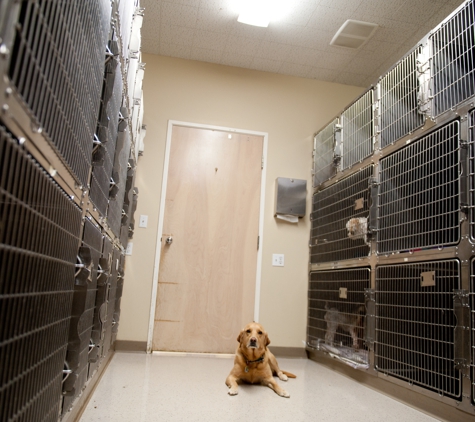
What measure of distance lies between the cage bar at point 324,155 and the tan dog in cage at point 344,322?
52.8 inches

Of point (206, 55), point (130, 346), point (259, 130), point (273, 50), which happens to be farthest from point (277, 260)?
point (206, 55)

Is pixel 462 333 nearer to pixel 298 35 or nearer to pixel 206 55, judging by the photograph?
pixel 298 35

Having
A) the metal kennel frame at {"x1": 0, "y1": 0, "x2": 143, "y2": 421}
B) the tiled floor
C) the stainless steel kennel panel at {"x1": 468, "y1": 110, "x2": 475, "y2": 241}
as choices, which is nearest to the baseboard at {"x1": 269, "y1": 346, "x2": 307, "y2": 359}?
the tiled floor

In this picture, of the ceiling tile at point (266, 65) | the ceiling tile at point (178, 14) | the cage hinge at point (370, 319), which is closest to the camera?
the cage hinge at point (370, 319)

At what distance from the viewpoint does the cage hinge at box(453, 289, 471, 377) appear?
2.00 metres

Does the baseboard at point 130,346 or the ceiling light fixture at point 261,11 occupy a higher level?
the ceiling light fixture at point 261,11

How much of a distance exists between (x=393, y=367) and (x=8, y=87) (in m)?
2.74

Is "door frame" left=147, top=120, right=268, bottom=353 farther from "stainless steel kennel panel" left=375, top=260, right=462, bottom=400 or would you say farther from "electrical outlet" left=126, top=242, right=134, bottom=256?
"stainless steel kennel panel" left=375, top=260, right=462, bottom=400

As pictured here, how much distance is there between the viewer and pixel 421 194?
255cm

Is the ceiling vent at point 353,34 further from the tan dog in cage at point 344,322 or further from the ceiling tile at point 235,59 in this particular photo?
the tan dog in cage at point 344,322

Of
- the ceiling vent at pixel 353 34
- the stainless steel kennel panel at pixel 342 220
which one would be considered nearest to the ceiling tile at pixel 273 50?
the ceiling vent at pixel 353 34

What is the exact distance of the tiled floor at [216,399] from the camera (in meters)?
2.13

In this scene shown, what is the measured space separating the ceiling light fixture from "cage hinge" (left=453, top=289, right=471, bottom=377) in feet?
9.20

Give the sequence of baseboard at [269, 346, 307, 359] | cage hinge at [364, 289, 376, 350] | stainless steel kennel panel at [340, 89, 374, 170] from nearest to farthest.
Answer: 1. cage hinge at [364, 289, 376, 350]
2. stainless steel kennel panel at [340, 89, 374, 170]
3. baseboard at [269, 346, 307, 359]
